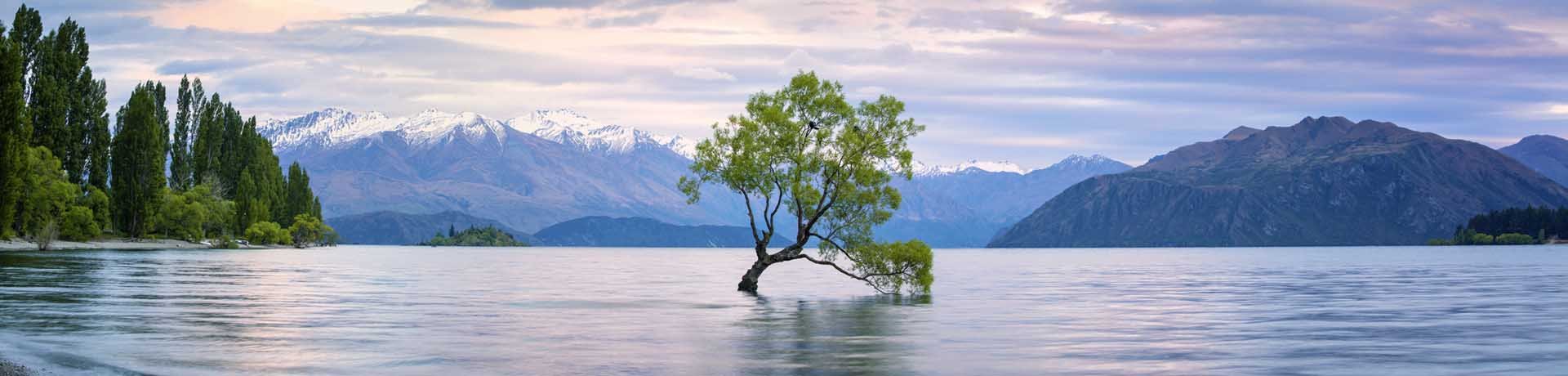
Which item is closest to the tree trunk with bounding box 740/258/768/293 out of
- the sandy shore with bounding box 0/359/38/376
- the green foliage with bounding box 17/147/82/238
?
the sandy shore with bounding box 0/359/38/376

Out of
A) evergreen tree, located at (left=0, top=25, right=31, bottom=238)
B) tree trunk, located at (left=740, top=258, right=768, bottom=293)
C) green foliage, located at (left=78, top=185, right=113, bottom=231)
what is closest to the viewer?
tree trunk, located at (left=740, top=258, right=768, bottom=293)

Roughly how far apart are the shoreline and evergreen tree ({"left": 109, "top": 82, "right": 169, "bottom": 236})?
10.6 feet

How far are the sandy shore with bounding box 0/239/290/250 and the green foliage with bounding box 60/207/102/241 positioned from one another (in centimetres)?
91

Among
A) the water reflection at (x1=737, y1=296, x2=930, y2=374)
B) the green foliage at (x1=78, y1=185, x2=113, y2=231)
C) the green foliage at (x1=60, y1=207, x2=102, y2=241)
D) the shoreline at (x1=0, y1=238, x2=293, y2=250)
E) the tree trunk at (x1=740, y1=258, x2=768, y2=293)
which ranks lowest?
the water reflection at (x1=737, y1=296, x2=930, y2=374)

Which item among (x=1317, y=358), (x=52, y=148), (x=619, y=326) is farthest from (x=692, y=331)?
(x=52, y=148)

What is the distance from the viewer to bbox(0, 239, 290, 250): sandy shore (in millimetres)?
134250

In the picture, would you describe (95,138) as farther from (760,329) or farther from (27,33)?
(760,329)

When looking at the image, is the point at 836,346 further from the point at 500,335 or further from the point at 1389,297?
the point at 1389,297

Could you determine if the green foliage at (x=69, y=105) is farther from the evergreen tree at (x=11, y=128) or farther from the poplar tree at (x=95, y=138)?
the evergreen tree at (x=11, y=128)

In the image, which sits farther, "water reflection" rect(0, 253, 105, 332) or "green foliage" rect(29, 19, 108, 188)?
"green foliage" rect(29, 19, 108, 188)

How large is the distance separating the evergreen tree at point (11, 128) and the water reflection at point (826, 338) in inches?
3322

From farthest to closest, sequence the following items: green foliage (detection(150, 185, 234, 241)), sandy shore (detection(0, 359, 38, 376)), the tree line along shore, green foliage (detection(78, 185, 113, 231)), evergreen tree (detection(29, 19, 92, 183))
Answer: green foliage (detection(150, 185, 234, 241)), green foliage (detection(78, 185, 113, 231)), evergreen tree (detection(29, 19, 92, 183)), the tree line along shore, sandy shore (detection(0, 359, 38, 376))

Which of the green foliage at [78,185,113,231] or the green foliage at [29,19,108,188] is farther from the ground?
the green foliage at [29,19,108,188]

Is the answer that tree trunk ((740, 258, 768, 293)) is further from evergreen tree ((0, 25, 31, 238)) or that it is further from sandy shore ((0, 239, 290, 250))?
sandy shore ((0, 239, 290, 250))
